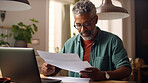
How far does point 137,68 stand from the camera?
473 cm

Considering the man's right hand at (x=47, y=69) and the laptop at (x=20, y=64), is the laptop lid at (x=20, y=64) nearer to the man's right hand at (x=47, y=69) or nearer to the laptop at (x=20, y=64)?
the laptop at (x=20, y=64)

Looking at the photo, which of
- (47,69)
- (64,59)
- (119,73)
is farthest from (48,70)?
(119,73)

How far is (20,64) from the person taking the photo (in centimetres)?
88

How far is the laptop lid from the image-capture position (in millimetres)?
838

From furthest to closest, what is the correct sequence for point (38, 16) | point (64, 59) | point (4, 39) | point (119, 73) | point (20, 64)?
point (38, 16) → point (4, 39) → point (119, 73) → point (64, 59) → point (20, 64)

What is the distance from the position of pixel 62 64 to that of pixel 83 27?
55cm

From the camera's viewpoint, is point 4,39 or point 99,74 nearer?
point 99,74

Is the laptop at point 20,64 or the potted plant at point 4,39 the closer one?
the laptop at point 20,64

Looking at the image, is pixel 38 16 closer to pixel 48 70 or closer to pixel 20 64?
pixel 48 70

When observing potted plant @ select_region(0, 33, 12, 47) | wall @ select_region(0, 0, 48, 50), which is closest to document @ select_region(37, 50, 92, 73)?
potted plant @ select_region(0, 33, 12, 47)

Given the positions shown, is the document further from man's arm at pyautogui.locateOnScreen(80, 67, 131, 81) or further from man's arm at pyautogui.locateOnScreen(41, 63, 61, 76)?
man's arm at pyautogui.locateOnScreen(41, 63, 61, 76)

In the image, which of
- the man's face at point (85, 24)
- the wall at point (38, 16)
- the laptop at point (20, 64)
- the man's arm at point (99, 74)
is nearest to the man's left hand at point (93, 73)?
the man's arm at point (99, 74)

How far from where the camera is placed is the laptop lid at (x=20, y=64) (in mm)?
838

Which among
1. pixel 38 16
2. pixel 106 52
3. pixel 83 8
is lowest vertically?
pixel 106 52
